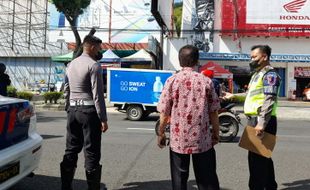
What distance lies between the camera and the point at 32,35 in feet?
129

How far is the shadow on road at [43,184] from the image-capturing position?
545 centimetres

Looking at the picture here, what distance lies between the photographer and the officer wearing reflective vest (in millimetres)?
4781

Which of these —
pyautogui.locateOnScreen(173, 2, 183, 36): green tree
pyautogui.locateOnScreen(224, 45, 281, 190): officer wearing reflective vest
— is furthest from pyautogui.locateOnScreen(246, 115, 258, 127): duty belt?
pyautogui.locateOnScreen(173, 2, 183, 36): green tree

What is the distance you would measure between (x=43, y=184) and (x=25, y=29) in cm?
3624

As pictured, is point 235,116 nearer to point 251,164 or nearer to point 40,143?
point 251,164

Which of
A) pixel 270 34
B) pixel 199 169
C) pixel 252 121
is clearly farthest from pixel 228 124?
pixel 270 34

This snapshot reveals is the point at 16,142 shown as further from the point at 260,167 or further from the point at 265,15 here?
the point at 265,15

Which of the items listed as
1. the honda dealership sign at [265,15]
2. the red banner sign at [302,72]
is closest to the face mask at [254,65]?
the honda dealership sign at [265,15]

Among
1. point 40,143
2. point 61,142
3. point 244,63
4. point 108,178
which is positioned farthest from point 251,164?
point 244,63

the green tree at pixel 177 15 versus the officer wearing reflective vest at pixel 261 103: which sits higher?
the green tree at pixel 177 15

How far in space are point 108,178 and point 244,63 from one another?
26.1m

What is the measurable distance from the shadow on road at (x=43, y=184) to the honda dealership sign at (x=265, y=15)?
26367mm

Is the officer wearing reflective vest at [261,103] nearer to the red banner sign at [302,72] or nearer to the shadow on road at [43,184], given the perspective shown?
the shadow on road at [43,184]

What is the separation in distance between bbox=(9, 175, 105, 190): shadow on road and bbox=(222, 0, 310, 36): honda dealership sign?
86.5 ft
